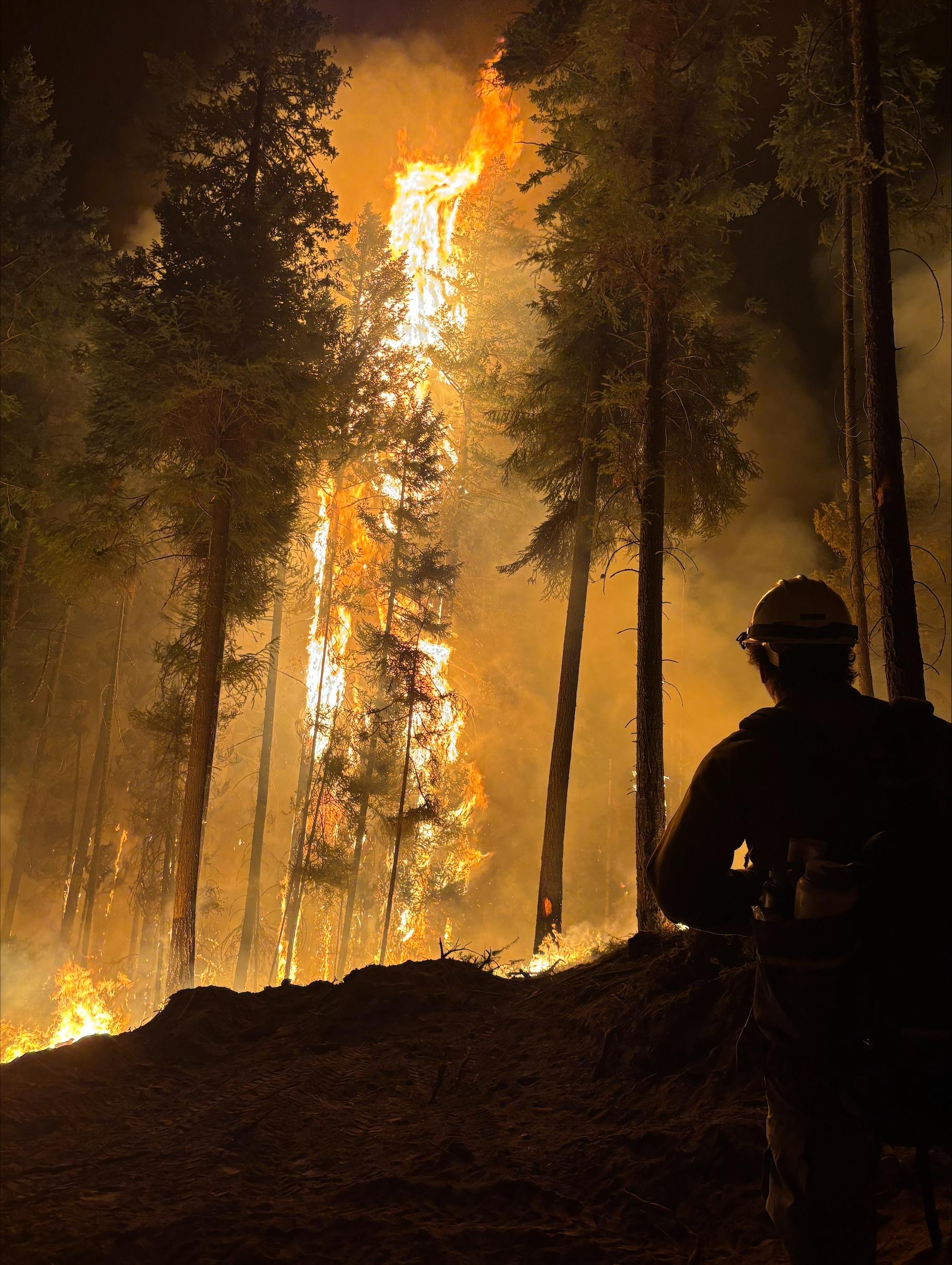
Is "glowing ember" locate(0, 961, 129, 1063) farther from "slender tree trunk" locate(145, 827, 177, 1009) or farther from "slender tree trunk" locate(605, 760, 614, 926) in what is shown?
"slender tree trunk" locate(605, 760, 614, 926)

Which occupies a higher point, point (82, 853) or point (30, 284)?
point (30, 284)

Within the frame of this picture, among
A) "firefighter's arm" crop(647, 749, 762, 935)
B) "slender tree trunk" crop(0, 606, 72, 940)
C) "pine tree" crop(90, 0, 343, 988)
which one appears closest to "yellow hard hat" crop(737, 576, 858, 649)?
"firefighter's arm" crop(647, 749, 762, 935)

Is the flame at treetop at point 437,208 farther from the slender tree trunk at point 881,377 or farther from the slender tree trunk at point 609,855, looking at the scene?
the slender tree trunk at point 881,377

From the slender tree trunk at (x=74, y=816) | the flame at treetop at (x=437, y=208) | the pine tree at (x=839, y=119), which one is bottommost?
the slender tree trunk at (x=74, y=816)

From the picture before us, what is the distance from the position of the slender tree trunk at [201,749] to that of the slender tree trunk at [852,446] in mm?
11117

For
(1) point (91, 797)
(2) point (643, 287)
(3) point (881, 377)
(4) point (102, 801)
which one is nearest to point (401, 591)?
(4) point (102, 801)

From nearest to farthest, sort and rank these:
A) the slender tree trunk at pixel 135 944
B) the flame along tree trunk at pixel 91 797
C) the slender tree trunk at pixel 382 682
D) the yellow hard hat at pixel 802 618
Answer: the yellow hard hat at pixel 802 618 → the slender tree trunk at pixel 382 682 → the flame along tree trunk at pixel 91 797 → the slender tree trunk at pixel 135 944

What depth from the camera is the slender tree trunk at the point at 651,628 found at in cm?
984

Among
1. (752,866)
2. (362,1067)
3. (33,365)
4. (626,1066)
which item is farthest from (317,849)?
(752,866)

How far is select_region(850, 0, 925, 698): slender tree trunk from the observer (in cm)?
775

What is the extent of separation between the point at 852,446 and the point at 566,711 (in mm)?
7489

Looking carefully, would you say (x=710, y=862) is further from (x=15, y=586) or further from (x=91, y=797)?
(x=91, y=797)

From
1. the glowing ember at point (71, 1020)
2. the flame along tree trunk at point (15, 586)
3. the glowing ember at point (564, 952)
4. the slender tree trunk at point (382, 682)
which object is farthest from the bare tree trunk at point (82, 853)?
the glowing ember at point (564, 952)

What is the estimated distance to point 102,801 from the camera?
80.4 ft
